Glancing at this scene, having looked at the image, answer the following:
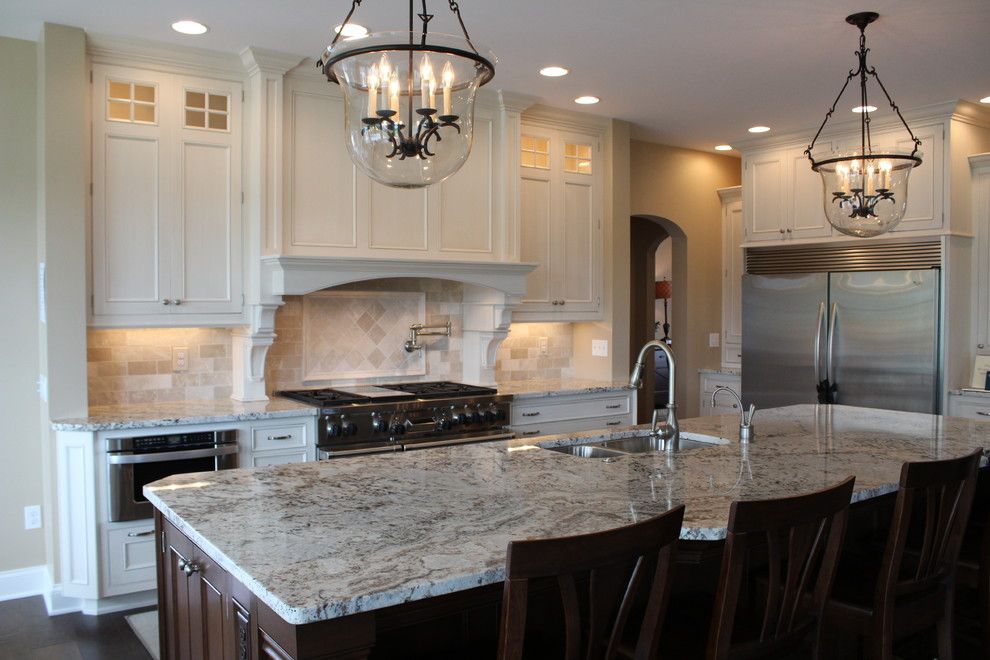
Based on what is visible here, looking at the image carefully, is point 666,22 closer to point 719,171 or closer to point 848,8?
point 848,8

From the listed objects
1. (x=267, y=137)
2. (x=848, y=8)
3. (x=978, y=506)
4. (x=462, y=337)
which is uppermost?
(x=848, y=8)

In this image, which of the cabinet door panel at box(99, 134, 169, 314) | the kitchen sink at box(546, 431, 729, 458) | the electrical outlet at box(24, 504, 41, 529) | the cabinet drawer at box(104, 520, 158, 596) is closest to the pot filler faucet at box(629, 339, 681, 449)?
the kitchen sink at box(546, 431, 729, 458)

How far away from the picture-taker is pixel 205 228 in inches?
166

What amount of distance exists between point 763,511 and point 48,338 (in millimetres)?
3331

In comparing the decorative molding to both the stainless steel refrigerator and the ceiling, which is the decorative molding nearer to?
the ceiling

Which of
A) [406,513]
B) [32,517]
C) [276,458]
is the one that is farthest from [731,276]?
[406,513]

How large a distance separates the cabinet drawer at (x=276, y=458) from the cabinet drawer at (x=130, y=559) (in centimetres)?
53

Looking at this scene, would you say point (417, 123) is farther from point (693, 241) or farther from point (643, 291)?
point (643, 291)

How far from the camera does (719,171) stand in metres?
6.97

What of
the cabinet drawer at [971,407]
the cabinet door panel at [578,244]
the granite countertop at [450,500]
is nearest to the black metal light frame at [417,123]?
the granite countertop at [450,500]

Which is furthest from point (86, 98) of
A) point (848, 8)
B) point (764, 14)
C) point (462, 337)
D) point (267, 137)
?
point (848, 8)

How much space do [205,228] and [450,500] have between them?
262 cm

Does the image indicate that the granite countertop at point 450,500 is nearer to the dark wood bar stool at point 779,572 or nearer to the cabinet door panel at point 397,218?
the dark wood bar stool at point 779,572

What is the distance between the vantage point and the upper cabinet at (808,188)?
525cm
